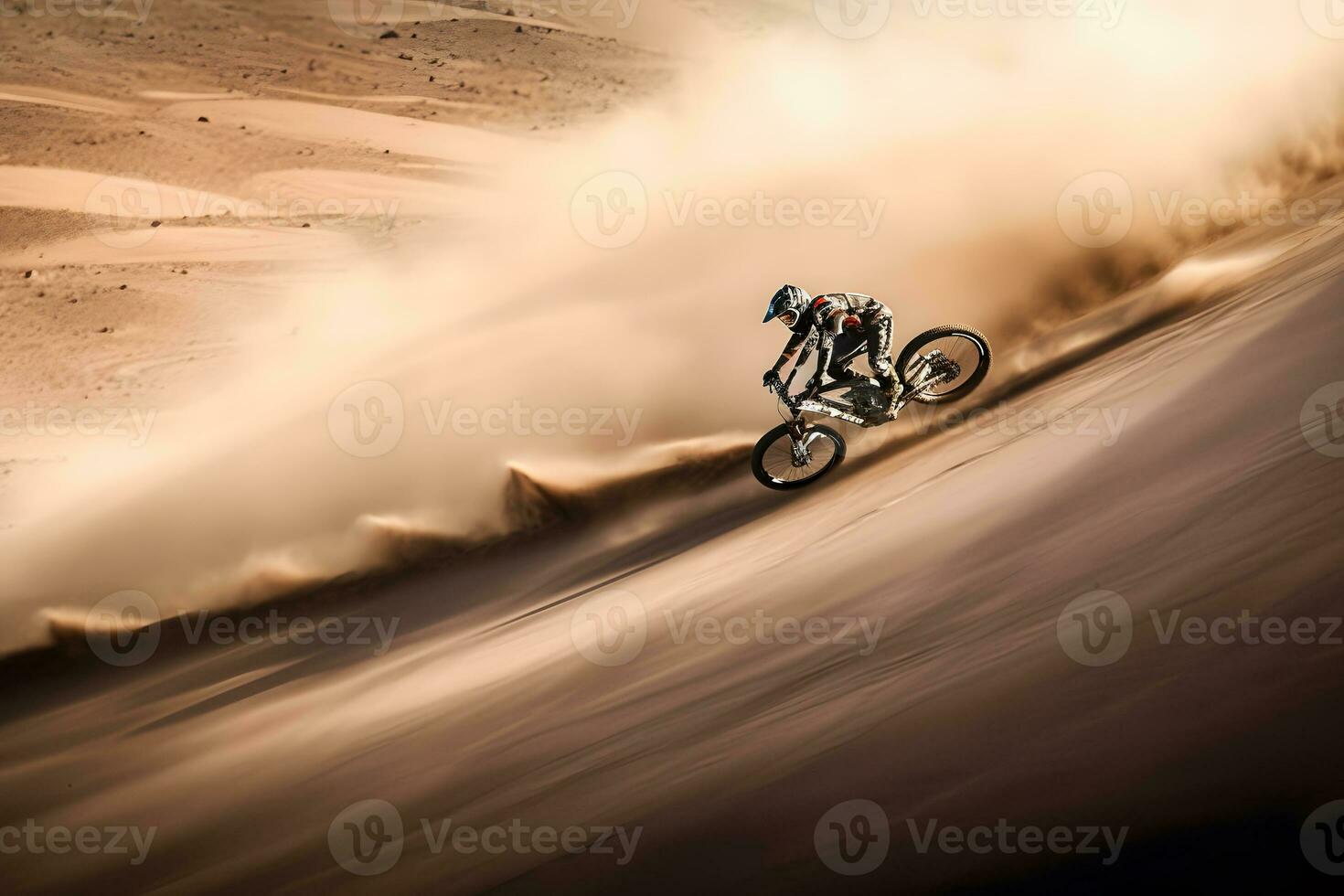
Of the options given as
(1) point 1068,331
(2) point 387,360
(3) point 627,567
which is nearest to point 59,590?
(2) point 387,360

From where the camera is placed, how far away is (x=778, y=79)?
23.6ft

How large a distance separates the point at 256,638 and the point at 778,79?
7379 millimetres
